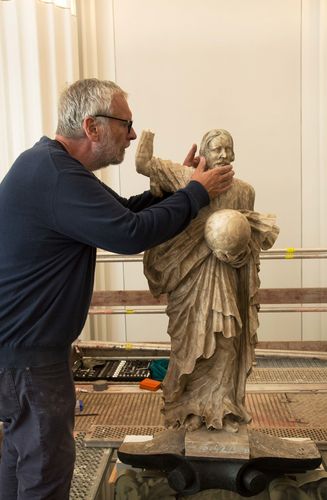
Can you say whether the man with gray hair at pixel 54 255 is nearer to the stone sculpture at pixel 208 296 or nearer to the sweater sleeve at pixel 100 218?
the sweater sleeve at pixel 100 218

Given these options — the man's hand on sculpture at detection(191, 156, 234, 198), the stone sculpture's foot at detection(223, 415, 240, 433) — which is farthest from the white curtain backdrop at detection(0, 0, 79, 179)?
the stone sculpture's foot at detection(223, 415, 240, 433)

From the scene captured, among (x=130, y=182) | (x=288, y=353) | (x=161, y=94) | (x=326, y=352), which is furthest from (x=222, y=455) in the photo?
(x=161, y=94)

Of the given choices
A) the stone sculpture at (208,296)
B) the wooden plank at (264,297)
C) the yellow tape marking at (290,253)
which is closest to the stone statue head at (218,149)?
the stone sculpture at (208,296)

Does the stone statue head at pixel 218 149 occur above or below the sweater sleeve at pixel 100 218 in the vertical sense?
above

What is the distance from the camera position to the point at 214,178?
2.06m

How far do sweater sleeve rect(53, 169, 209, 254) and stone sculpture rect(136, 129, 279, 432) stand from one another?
1.35 feet

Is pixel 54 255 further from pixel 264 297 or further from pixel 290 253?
pixel 264 297

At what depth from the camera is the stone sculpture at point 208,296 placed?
7.30ft

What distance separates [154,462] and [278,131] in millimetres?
3556

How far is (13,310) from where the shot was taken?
1.77 metres

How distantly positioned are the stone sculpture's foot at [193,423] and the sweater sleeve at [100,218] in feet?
3.31

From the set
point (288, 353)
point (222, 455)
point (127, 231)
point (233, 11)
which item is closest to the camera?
point (127, 231)

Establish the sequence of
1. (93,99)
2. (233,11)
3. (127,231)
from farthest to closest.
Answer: (233,11) < (93,99) < (127,231)

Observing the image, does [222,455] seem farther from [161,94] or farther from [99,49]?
[99,49]
